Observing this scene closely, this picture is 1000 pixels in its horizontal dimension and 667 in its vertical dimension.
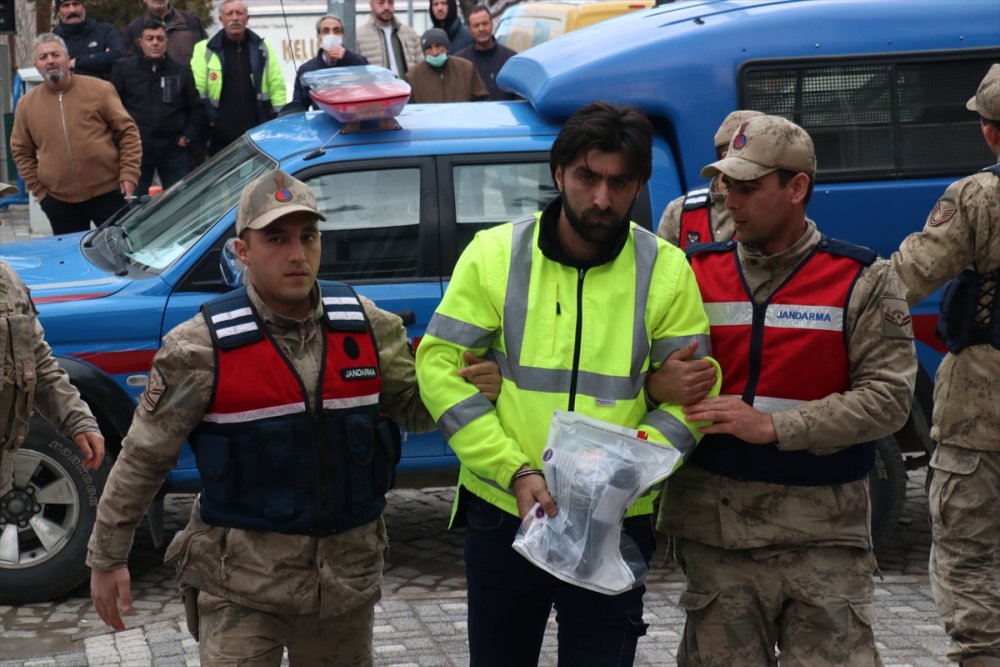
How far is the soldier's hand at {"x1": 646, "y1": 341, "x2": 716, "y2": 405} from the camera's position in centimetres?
354

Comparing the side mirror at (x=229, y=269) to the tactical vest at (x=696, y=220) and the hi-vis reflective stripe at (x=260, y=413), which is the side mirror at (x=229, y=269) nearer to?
the tactical vest at (x=696, y=220)

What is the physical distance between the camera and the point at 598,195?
3.50m

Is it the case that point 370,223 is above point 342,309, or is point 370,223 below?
below

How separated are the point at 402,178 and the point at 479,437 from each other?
3.02 m

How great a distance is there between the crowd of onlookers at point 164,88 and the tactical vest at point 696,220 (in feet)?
8.10

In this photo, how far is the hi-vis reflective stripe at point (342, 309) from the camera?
3709mm

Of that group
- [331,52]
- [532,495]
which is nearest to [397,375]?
[532,495]

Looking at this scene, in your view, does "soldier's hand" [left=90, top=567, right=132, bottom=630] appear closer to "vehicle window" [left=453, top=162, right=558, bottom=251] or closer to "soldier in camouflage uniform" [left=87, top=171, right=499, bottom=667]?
"soldier in camouflage uniform" [left=87, top=171, right=499, bottom=667]

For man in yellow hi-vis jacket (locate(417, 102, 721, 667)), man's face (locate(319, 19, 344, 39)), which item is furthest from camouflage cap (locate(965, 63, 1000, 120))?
man's face (locate(319, 19, 344, 39))

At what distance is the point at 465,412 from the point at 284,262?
1.88 ft

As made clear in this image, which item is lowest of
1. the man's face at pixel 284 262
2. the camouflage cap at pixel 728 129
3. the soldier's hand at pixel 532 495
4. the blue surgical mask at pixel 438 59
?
the blue surgical mask at pixel 438 59

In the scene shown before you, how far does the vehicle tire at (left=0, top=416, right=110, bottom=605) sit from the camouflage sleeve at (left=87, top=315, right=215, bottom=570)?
8.55ft

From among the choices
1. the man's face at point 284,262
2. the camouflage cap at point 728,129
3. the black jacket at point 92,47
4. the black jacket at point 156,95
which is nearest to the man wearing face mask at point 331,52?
the black jacket at point 156,95

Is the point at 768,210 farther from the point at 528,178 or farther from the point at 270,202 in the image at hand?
the point at 528,178
